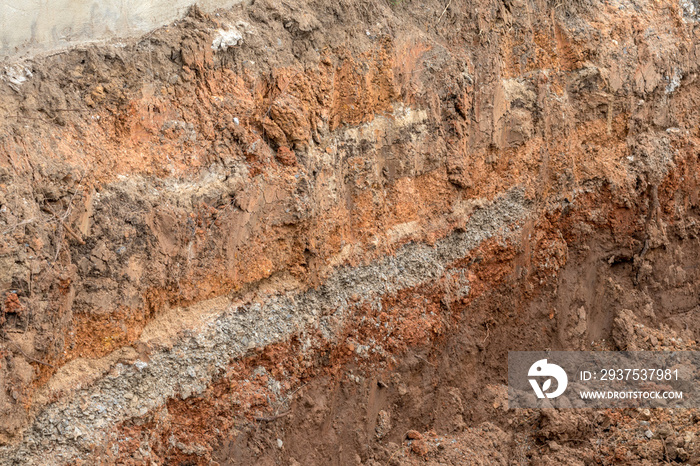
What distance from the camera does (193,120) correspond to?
20.2 feet

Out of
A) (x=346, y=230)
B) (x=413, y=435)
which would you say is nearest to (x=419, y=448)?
(x=413, y=435)

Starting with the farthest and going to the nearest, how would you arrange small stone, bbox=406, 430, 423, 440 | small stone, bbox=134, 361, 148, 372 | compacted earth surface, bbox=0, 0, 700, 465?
small stone, bbox=406, 430, 423, 440 → small stone, bbox=134, 361, 148, 372 → compacted earth surface, bbox=0, 0, 700, 465

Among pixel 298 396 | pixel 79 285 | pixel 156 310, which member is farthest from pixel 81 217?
pixel 298 396

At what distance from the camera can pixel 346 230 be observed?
287 inches

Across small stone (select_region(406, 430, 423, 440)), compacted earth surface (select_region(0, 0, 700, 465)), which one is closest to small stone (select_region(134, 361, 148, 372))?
compacted earth surface (select_region(0, 0, 700, 465))

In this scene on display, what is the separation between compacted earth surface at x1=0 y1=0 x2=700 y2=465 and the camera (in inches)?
219

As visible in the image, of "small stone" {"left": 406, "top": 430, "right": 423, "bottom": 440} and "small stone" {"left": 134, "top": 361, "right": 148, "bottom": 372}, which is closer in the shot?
"small stone" {"left": 134, "top": 361, "right": 148, "bottom": 372}

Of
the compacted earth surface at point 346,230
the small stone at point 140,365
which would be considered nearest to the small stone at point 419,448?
the compacted earth surface at point 346,230

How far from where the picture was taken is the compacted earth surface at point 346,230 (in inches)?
219

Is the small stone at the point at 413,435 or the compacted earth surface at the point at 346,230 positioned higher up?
the compacted earth surface at the point at 346,230

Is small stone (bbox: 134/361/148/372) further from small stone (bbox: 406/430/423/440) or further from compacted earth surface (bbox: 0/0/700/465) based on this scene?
small stone (bbox: 406/430/423/440)

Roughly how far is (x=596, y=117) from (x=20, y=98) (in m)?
7.59

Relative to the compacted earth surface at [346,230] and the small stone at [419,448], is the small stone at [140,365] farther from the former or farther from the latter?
the small stone at [419,448]

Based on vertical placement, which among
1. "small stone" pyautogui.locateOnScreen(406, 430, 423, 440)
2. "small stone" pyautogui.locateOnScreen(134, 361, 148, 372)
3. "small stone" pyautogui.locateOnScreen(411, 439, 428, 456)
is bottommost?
"small stone" pyautogui.locateOnScreen(411, 439, 428, 456)
